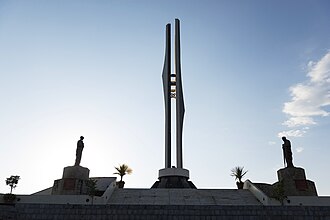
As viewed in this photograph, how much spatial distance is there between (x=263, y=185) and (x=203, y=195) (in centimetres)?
479

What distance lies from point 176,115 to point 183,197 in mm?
10874

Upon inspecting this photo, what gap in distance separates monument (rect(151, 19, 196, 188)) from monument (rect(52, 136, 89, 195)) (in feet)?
23.6

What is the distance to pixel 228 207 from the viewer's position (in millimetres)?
12164

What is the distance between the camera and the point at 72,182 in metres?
17.8

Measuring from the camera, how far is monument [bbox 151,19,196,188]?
957 inches

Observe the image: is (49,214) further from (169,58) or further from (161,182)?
(169,58)

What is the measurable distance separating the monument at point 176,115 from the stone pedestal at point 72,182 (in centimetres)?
727

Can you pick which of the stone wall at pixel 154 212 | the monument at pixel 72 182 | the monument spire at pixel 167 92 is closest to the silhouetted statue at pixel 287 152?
the stone wall at pixel 154 212

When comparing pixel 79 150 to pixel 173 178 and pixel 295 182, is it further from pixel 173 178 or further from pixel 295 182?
pixel 295 182

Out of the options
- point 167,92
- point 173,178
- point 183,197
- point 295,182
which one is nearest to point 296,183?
point 295,182

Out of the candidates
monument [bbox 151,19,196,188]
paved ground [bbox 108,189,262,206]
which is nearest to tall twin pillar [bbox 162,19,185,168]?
monument [bbox 151,19,196,188]

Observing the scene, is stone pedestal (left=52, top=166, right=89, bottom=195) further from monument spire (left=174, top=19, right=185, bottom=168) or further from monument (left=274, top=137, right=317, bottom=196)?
monument (left=274, top=137, right=317, bottom=196)

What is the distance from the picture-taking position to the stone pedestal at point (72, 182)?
17688 mm

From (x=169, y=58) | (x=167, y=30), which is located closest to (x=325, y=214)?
(x=169, y=58)
